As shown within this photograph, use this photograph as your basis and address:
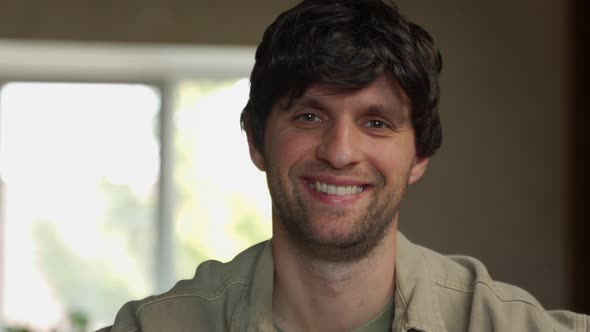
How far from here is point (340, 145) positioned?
5.66ft

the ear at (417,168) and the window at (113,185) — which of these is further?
the window at (113,185)

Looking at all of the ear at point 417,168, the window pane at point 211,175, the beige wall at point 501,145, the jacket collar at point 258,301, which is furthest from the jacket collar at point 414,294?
the window pane at point 211,175

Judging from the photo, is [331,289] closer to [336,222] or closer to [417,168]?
[336,222]

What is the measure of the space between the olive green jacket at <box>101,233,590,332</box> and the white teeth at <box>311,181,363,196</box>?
0.20 m

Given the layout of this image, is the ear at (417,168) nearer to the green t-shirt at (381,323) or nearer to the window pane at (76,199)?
the green t-shirt at (381,323)

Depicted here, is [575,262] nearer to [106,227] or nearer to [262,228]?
[262,228]

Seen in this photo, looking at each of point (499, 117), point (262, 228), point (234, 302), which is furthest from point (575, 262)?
point (234, 302)

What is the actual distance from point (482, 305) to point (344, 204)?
32 cm

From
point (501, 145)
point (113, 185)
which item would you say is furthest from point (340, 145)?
point (113, 185)

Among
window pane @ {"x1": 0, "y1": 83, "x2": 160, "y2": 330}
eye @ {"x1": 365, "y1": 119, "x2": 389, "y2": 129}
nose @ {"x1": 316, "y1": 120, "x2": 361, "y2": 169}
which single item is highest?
eye @ {"x1": 365, "y1": 119, "x2": 389, "y2": 129}

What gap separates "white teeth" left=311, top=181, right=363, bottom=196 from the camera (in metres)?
1.74

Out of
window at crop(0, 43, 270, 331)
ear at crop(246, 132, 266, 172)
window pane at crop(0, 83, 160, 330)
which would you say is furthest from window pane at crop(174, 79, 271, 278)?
ear at crop(246, 132, 266, 172)

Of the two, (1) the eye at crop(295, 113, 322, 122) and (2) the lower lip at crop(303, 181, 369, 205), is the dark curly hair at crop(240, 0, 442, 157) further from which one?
(2) the lower lip at crop(303, 181, 369, 205)

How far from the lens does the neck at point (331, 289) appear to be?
1813 millimetres
